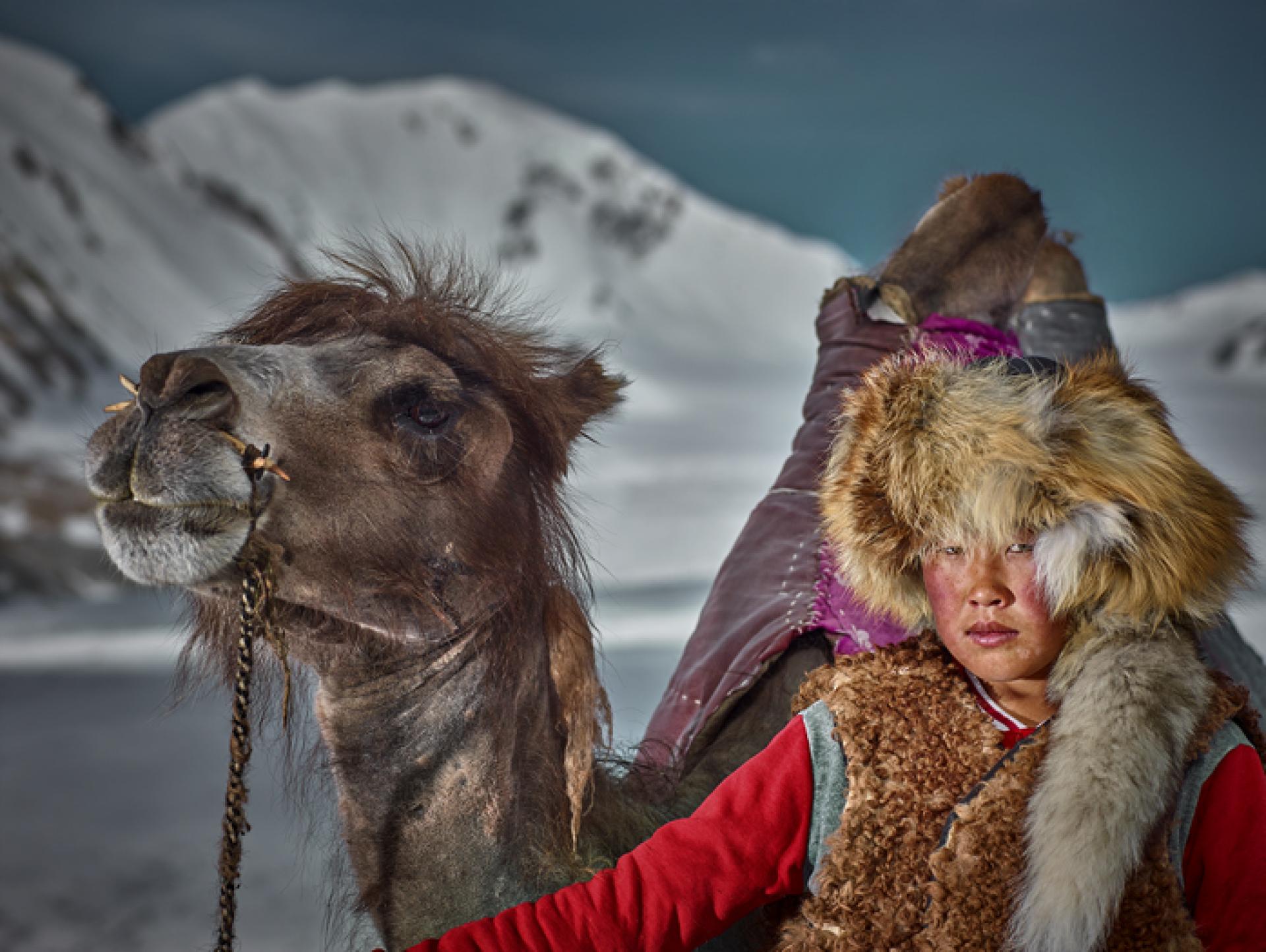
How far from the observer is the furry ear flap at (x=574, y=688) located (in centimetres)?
85

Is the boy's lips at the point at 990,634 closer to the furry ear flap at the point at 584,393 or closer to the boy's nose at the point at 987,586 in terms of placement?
the boy's nose at the point at 987,586

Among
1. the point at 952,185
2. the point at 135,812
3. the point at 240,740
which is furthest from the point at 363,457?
the point at 135,812

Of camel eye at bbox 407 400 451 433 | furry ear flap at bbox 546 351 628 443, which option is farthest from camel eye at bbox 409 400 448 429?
furry ear flap at bbox 546 351 628 443

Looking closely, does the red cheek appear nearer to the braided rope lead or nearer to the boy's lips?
the boy's lips

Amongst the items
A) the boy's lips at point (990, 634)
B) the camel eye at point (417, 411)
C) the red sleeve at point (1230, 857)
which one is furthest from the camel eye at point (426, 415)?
the red sleeve at point (1230, 857)

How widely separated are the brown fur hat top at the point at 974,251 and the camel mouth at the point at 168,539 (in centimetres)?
93

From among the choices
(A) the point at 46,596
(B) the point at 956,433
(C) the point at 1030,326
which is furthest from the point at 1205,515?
(A) the point at 46,596

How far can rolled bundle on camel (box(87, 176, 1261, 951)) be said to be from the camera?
0.72 meters

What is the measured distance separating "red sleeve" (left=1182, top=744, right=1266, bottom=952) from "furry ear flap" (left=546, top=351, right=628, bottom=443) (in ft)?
1.76

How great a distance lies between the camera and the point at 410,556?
81cm

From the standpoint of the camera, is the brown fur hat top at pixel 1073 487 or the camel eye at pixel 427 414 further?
the camel eye at pixel 427 414

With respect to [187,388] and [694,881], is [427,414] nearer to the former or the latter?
[187,388]

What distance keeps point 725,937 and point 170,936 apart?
135cm

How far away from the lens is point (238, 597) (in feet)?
2.54
